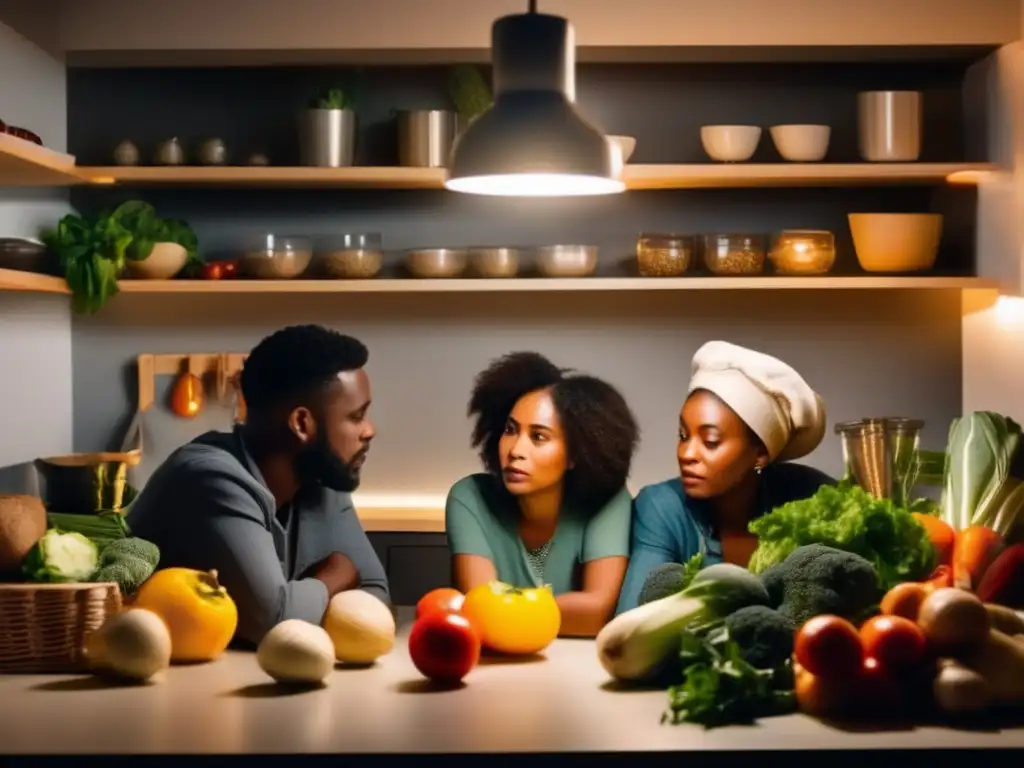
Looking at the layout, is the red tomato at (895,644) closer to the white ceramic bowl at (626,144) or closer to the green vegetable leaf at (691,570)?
the green vegetable leaf at (691,570)

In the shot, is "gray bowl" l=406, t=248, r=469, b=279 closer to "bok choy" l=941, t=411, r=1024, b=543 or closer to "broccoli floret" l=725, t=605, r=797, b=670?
"bok choy" l=941, t=411, r=1024, b=543

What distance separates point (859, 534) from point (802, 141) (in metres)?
2.35

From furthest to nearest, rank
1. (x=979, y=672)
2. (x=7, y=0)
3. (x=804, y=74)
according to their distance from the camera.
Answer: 1. (x=804, y=74)
2. (x=7, y=0)
3. (x=979, y=672)

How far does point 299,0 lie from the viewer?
167 inches

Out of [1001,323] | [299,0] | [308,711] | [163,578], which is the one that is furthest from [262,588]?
[1001,323]

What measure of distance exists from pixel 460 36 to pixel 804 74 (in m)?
1.13

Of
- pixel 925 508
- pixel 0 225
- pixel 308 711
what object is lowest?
pixel 308 711

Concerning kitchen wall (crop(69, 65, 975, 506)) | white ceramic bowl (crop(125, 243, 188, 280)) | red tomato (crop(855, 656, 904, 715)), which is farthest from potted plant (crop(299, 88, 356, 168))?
red tomato (crop(855, 656, 904, 715))

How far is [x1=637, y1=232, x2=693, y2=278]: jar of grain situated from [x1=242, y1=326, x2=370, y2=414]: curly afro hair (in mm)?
1572

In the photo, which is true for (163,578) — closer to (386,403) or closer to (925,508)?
(925,508)

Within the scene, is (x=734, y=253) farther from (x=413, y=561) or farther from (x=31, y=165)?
(x=31, y=165)

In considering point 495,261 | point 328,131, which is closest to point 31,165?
point 328,131

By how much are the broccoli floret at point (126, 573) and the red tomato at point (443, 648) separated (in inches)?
18.6

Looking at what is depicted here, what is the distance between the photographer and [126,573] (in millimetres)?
2211
